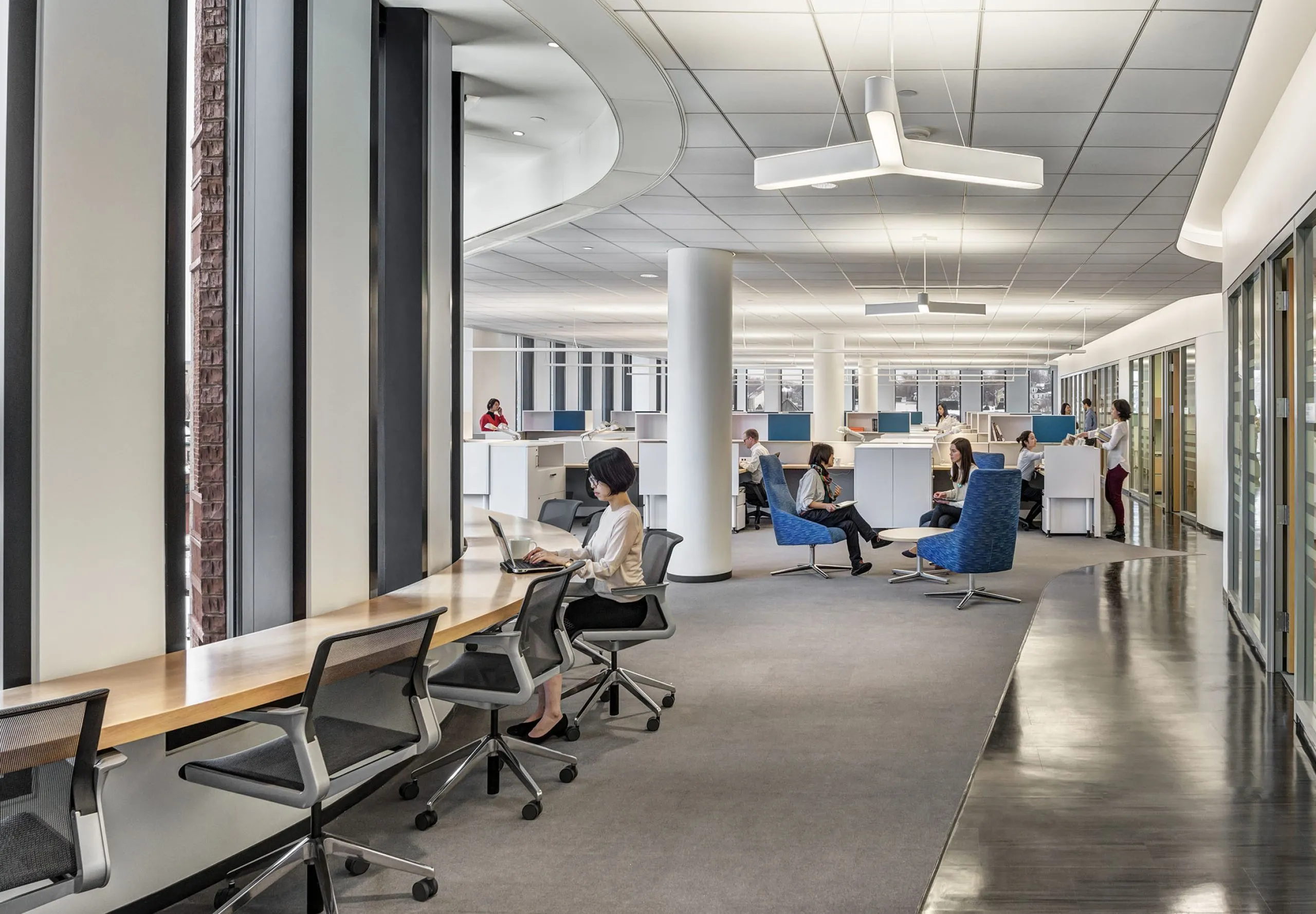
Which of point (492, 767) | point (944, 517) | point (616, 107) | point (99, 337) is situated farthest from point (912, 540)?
point (99, 337)

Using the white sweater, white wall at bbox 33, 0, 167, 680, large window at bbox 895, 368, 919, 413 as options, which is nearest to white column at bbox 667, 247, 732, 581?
the white sweater

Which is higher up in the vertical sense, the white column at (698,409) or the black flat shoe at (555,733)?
the white column at (698,409)

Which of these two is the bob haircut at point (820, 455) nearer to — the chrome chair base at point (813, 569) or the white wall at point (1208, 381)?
the chrome chair base at point (813, 569)

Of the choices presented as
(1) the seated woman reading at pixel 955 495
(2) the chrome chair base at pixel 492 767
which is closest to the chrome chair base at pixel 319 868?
(2) the chrome chair base at pixel 492 767

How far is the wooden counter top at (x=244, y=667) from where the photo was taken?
7.93 feet

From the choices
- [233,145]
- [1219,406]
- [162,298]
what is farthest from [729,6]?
[1219,406]

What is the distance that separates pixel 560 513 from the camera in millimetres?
7023

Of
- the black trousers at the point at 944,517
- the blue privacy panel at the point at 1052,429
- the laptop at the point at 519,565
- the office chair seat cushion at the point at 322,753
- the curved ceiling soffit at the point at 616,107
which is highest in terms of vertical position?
the curved ceiling soffit at the point at 616,107

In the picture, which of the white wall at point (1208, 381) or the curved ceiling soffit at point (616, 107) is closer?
the curved ceiling soffit at point (616, 107)

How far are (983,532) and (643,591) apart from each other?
3.78 metres

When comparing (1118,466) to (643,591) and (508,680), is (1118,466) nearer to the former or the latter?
(643,591)

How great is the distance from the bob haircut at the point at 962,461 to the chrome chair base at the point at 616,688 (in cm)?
473

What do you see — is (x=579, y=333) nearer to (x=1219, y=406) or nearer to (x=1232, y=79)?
(x=1219, y=406)

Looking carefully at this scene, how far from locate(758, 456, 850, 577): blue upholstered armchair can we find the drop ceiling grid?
6.63 ft
